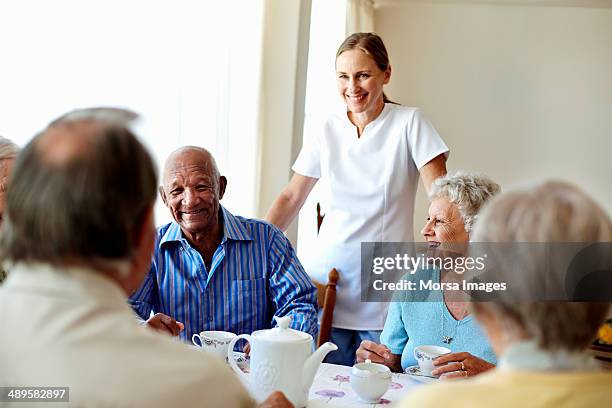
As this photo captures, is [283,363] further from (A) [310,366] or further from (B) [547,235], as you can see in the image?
(B) [547,235]

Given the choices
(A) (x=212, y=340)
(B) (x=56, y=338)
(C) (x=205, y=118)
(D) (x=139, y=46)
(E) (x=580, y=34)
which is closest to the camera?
(B) (x=56, y=338)

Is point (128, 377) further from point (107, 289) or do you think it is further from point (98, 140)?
point (98, 140)

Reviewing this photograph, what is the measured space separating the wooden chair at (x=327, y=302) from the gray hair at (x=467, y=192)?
0.68 metres

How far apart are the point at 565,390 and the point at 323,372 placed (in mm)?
889

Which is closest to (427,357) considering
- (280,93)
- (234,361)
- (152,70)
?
(234,361)

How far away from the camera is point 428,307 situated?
1.87 metres

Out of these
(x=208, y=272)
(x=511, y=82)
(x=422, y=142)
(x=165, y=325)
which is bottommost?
(x=165, y=325)

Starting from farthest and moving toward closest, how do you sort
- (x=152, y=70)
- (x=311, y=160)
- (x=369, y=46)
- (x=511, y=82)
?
1. (x=511, y=82)
2. (x=311, y=160)
3. (x=369, y=46)
4. (x=152, y=70)

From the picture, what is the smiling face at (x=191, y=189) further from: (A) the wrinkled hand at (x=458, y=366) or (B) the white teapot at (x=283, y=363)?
(A) the wrinkled hand at (x=458, y=366)

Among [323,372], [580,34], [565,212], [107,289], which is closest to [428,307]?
[323,372]

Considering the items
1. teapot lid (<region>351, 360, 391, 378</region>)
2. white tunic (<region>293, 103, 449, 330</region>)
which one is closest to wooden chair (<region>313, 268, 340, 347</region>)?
white tunic (<region>293, 103, 449, 330</region>)

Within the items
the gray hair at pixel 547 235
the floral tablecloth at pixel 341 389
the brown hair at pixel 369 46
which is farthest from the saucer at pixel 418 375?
the brown hair at pixel 369 46

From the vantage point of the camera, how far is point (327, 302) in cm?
249

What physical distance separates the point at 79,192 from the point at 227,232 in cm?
116
